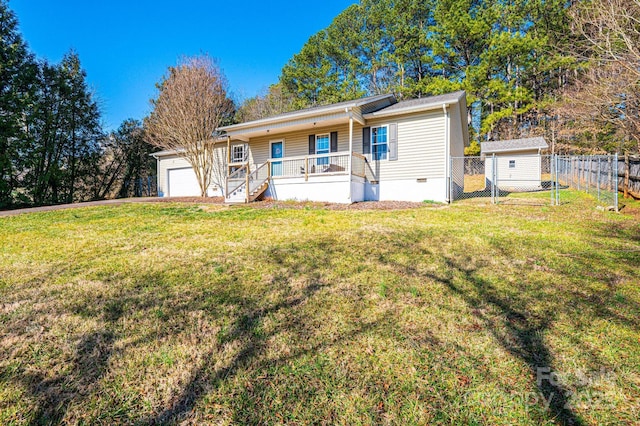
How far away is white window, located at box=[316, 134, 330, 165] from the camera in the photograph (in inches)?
509

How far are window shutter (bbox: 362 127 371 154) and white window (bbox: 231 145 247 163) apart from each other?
21.4 feet

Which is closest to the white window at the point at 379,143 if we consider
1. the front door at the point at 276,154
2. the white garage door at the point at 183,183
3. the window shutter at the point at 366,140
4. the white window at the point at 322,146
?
the window shutter at the point at 366,140

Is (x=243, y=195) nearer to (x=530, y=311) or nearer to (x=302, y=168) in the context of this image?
(x=302, y=168)

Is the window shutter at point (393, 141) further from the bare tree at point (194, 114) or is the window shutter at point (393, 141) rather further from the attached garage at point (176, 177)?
the attached garage at point (176, 177)

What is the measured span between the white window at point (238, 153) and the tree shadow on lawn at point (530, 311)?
12856 mm

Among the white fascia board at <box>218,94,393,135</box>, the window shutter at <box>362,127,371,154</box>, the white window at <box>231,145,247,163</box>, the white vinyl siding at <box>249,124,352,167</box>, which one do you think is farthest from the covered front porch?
the white window at <box>231,145,247,163</box>

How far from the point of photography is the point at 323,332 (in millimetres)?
2662

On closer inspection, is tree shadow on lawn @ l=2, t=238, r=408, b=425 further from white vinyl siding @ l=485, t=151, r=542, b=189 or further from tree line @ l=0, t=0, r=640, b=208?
white vinyl siding @ l=485, t=151, r=542, b=189

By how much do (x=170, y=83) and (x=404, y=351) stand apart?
54.5ft

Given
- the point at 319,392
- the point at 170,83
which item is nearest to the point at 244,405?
the point at 319,392

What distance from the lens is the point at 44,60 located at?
17.5 meters

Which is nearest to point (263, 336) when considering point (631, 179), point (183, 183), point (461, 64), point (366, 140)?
point (366, 140)

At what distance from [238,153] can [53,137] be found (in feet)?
36.7

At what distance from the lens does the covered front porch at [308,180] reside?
36.2ft
